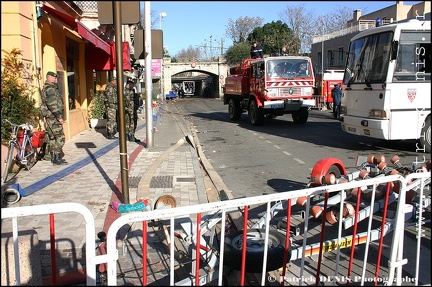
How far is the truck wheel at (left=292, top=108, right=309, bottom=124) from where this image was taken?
56.2ft

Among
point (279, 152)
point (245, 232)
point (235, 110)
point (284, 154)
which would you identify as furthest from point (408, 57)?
point (235, 110)

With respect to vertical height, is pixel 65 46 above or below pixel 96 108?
above

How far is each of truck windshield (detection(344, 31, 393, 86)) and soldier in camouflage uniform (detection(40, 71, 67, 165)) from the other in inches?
277

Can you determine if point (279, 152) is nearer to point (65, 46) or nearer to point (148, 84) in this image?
point (148, 84)

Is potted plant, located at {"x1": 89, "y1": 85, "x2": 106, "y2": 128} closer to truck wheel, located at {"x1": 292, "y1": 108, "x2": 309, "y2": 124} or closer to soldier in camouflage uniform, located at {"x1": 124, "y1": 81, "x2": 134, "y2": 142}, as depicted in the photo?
soldier in camouflage uniform, located at {"x1": 124, "y1": 81, "x2": 134, "y2": 142}

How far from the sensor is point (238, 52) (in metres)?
56.4

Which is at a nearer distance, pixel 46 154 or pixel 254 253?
pixel 254 253

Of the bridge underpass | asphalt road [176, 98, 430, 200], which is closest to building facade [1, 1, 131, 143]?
asphalt road [176, 98, 430, 200]

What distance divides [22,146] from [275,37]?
45.9 meters

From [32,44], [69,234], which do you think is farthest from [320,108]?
[69,234]

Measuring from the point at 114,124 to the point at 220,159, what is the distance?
4243 millimetres

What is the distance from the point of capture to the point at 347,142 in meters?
11.9

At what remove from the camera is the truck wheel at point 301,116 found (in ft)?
56.2

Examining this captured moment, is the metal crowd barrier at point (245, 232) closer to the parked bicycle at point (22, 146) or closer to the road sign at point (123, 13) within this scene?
the road sign at point (123, 13)
